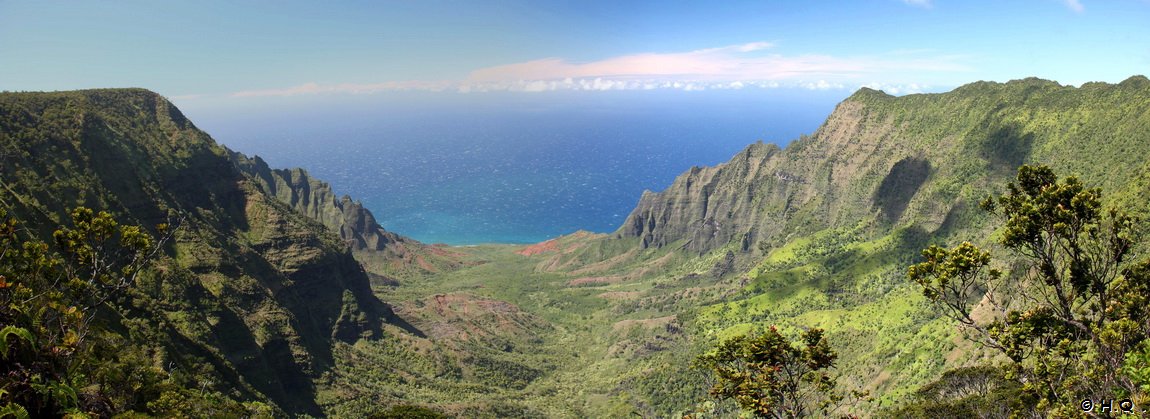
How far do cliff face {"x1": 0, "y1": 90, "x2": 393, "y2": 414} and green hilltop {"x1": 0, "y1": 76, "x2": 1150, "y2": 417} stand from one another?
38 cm

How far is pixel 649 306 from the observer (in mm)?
180750

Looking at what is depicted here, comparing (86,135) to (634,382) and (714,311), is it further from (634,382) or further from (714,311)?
(714,311)

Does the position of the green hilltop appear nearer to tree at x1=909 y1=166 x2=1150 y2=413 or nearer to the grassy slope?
the grassy slope

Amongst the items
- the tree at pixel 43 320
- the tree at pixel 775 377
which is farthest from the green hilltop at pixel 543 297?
the tree at pixel 775 377

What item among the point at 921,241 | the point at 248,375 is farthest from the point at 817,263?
the point at 248,375

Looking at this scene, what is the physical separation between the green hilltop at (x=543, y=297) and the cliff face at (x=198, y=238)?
0.38m

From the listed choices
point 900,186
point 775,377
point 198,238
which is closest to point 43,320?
point 775,377

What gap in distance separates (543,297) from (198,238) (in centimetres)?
11809

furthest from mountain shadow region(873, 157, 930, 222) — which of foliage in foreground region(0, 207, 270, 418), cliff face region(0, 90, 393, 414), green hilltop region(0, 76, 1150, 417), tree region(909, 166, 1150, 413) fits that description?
foliage in foreground region(0, 207, 270, 418)

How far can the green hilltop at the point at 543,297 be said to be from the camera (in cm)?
8356

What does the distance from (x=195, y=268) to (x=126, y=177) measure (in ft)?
69.0

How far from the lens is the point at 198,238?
324 feet

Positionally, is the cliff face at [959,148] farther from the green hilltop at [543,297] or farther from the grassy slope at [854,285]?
the green hilltop at [543,297]

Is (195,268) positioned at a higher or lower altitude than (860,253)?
higher
